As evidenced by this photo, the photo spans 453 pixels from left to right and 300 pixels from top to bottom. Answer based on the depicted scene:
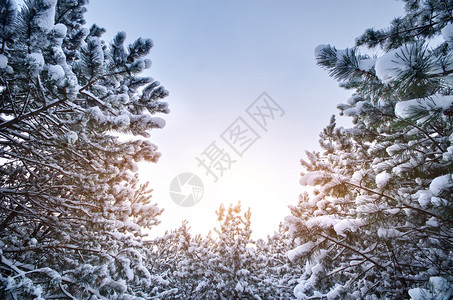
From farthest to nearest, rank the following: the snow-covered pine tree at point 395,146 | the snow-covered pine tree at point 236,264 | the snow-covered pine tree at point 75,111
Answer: the snow-covered pine tree at point 236,264 → the snow-covered pine tree at point 75,111 → the snow-covered pine tree at point 395,146

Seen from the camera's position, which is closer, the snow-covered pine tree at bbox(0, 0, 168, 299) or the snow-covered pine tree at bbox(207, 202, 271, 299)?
the snow-covered pine tree at bbox(0, 0, 168, 299)

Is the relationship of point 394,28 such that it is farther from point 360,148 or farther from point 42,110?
point 42,110

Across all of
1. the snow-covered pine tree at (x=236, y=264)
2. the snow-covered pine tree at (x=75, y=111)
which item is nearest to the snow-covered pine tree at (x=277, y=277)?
the snow-covered pine tree at (x=236, y=264)

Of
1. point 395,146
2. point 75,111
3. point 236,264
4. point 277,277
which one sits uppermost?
point 75,111

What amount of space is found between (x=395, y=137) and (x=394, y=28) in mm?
1980

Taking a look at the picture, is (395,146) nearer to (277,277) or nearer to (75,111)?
(75,111)

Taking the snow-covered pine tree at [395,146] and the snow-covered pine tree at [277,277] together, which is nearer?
the snow-covered pine tree at [395,146]

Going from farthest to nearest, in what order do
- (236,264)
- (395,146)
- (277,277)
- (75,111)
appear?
1. (277,277)
2. (236,264)
3. (395,146)
4. (75,111)

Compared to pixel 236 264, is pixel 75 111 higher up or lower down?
higher up

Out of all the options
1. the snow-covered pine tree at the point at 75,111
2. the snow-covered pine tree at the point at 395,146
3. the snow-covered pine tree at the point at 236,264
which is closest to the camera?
the snow-covered pine tree at the point at 395,146

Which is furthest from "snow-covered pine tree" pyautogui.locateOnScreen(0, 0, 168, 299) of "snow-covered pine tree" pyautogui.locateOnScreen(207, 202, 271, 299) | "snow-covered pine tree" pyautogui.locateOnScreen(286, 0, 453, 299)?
"snow-covered pine tree" pyautogui.locateOnScreen(207, 202, 271, 299)

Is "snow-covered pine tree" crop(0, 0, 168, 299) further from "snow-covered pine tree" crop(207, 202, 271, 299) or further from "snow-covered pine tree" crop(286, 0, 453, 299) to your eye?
"snow-covered pine tree" crop(207, 202, 271, 299)

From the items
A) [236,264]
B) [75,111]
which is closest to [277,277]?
[236,264]

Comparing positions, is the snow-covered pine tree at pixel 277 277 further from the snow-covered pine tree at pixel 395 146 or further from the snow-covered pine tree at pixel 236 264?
the snow-covered pine tree at pixel 395 146
